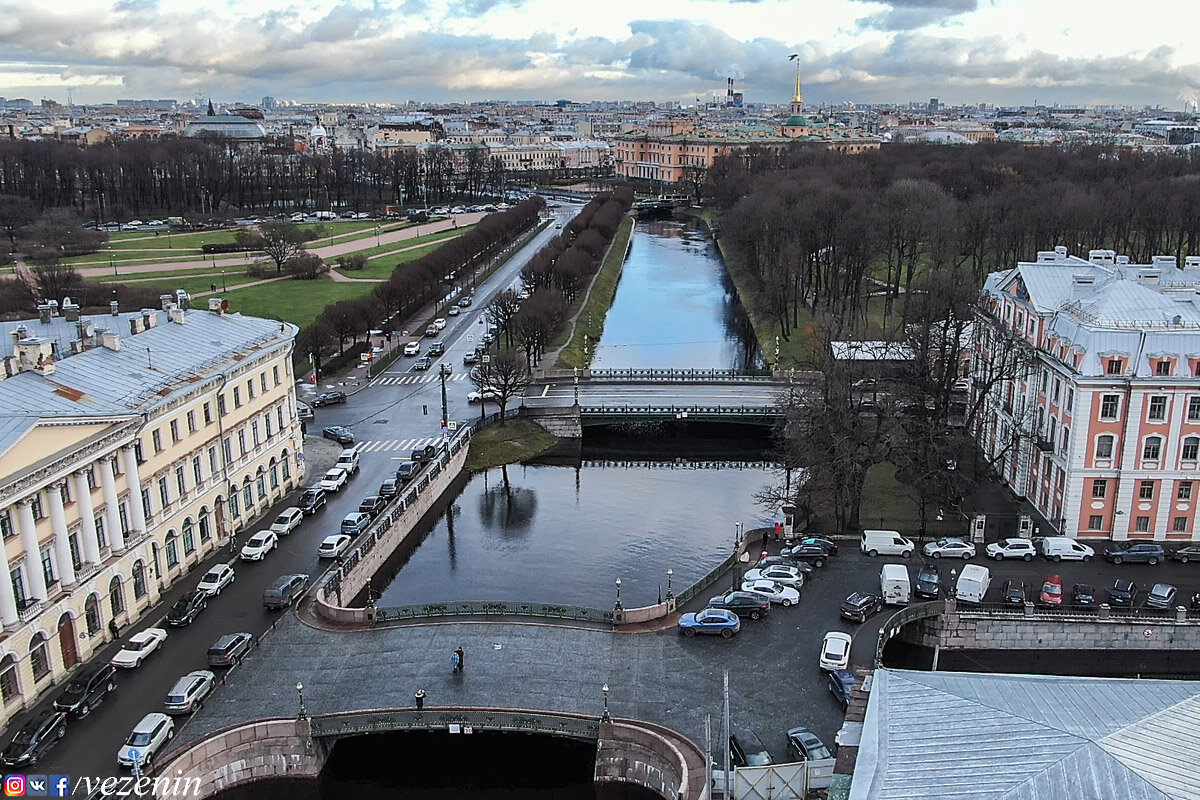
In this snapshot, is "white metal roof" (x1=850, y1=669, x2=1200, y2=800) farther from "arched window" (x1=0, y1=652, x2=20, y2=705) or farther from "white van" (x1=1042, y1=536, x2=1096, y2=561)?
"arched window" (x1=0, y1=652, x2=20, y2=705)

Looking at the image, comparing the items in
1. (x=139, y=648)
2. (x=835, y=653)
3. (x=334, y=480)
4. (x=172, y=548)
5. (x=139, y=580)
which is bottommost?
(x=334, y=480)

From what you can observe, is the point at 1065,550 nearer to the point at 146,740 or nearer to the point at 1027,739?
the point at 1027,739

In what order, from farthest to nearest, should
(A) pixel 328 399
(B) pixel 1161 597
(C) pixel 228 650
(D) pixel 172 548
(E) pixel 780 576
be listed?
(A) pixel 328 399, (D) pixel 172 548, (E) pixel 780 576, (B) pixel 1161 597, (C) pixel 228 650

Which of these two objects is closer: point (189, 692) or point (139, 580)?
point (189, 692)

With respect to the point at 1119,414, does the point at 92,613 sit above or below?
below

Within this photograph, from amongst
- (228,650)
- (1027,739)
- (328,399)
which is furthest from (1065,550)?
(328,399)

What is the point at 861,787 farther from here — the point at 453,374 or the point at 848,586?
the point at 453,374
